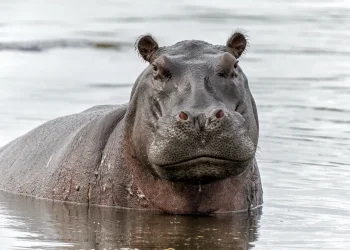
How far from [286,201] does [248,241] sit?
187 centimetres

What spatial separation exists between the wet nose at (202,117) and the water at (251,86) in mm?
949

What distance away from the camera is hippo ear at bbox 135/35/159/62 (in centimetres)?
1059

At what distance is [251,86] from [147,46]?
30.9 feet

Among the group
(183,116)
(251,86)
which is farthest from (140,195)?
(251,86)

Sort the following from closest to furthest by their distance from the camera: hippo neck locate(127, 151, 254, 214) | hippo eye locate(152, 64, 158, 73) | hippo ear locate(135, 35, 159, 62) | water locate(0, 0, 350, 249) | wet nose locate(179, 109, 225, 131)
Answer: wet nose locate(179, 109, 225, 131)
water locate(0, 0, 350, 249)
hippo eye locate(152, 64, 158, 73)
hippo neck locate(127, 151, 254, 214)
hippo ear locate(135, 35, 159, 62)

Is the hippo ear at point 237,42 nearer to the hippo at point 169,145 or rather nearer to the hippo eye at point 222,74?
the hippo at point 169,145

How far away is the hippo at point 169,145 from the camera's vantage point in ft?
31.2

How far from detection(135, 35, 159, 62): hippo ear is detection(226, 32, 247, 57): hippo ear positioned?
2.10 ft

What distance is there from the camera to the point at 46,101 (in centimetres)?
1847

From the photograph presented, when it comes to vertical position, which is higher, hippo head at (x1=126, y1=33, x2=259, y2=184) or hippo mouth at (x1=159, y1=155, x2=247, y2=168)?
hippo head at (x1=126, y1=33, x2=259, y2=184)

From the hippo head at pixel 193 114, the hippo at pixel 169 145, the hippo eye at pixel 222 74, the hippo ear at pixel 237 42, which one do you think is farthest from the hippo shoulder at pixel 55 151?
the hippo eye at pixel 222 74

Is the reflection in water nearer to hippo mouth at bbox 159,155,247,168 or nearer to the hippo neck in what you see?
the hippo neck

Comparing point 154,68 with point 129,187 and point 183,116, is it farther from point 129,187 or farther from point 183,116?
point 129,187

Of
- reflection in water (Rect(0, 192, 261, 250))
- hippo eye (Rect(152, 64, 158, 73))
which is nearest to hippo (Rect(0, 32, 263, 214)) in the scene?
hippo eye (Rect(152, 64, 158, 73))
